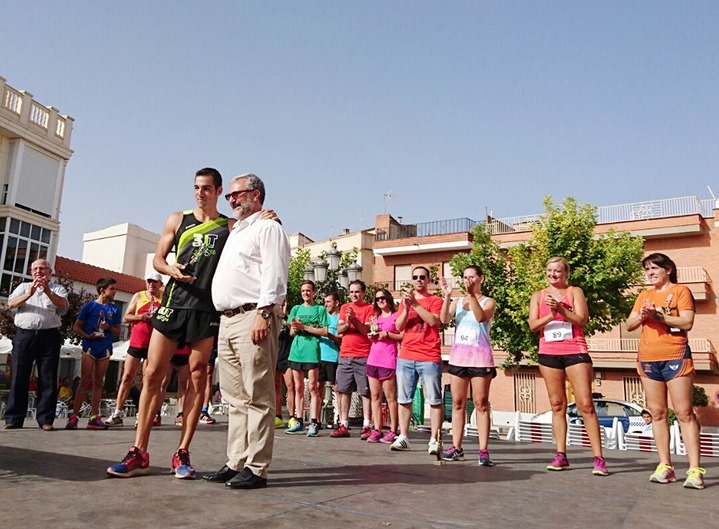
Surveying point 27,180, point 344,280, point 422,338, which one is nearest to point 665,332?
point 422,338

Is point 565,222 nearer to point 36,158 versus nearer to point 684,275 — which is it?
point 684,275

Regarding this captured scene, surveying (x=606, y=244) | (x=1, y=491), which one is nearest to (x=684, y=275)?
(x=606, y=244)

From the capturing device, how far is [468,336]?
18.3 feet

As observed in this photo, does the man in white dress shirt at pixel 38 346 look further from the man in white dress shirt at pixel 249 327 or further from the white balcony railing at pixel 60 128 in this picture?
the white balcony railing at pixel 60 128

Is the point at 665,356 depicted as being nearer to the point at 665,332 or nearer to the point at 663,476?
the point at 665,332

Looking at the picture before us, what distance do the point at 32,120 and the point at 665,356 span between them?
28.8 m

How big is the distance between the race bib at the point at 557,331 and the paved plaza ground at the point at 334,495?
43.8 inches

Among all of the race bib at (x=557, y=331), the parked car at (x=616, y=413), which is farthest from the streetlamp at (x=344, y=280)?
the race bib at (x=557, y=331)

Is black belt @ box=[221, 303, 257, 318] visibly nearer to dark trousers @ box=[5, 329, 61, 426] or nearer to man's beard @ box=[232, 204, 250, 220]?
man's beard @ box=[232, 204, 250, 220]

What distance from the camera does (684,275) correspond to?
3025 cm

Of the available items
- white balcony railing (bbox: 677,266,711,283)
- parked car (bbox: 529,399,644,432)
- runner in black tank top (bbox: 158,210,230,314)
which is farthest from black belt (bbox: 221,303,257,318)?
white balcony railing (bbox: 677,266,711,283)

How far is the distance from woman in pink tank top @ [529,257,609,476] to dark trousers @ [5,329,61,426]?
17.3ft

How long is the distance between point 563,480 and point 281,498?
A: 2269 mm

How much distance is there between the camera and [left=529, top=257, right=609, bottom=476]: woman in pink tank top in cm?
493
